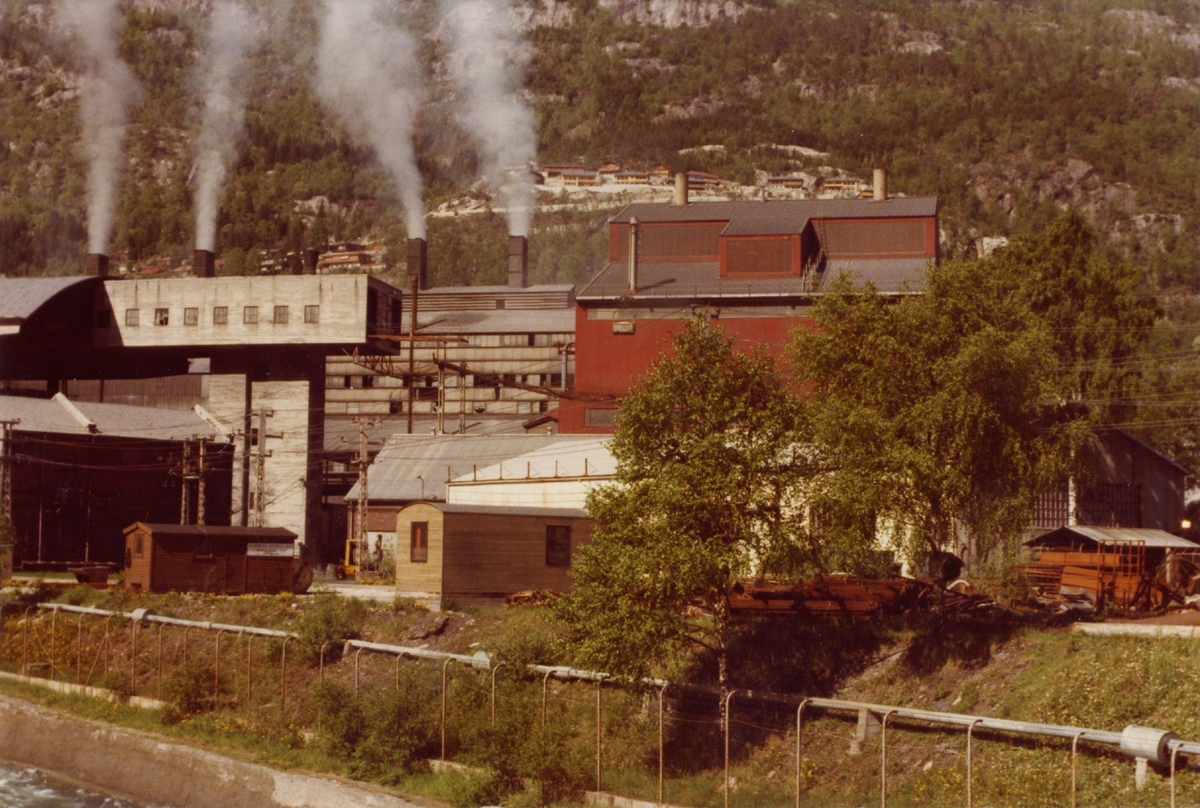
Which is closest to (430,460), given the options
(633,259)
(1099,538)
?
(633,259)

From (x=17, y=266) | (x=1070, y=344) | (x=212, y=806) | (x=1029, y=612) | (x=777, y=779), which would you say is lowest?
(x=212, y=806)

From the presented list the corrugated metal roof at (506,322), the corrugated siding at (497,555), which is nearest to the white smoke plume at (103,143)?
the corrugated metal roof at (506,322)

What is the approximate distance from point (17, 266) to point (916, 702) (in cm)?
19204

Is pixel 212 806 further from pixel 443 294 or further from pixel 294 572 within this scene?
pixel 443 294

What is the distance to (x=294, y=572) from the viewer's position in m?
50.7

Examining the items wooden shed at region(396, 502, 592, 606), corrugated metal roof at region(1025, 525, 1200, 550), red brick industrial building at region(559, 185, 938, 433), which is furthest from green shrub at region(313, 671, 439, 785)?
red brick industrial building at region(559, 185, 938, 433)

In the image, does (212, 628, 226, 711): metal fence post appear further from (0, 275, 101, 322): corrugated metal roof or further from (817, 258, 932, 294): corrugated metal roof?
(0, 275, 101, 322): corrugated metal roof

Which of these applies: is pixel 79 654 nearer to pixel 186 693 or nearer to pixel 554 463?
pixel 186 693

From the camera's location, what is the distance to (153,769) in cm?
3334

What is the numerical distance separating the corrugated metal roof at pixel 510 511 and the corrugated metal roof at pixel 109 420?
27412 mm

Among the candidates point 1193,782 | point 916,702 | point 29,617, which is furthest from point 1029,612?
point 29,617

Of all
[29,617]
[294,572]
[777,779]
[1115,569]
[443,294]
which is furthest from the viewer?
[443,294]

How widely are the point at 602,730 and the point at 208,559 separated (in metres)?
25.2

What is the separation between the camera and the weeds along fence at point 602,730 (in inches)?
911
